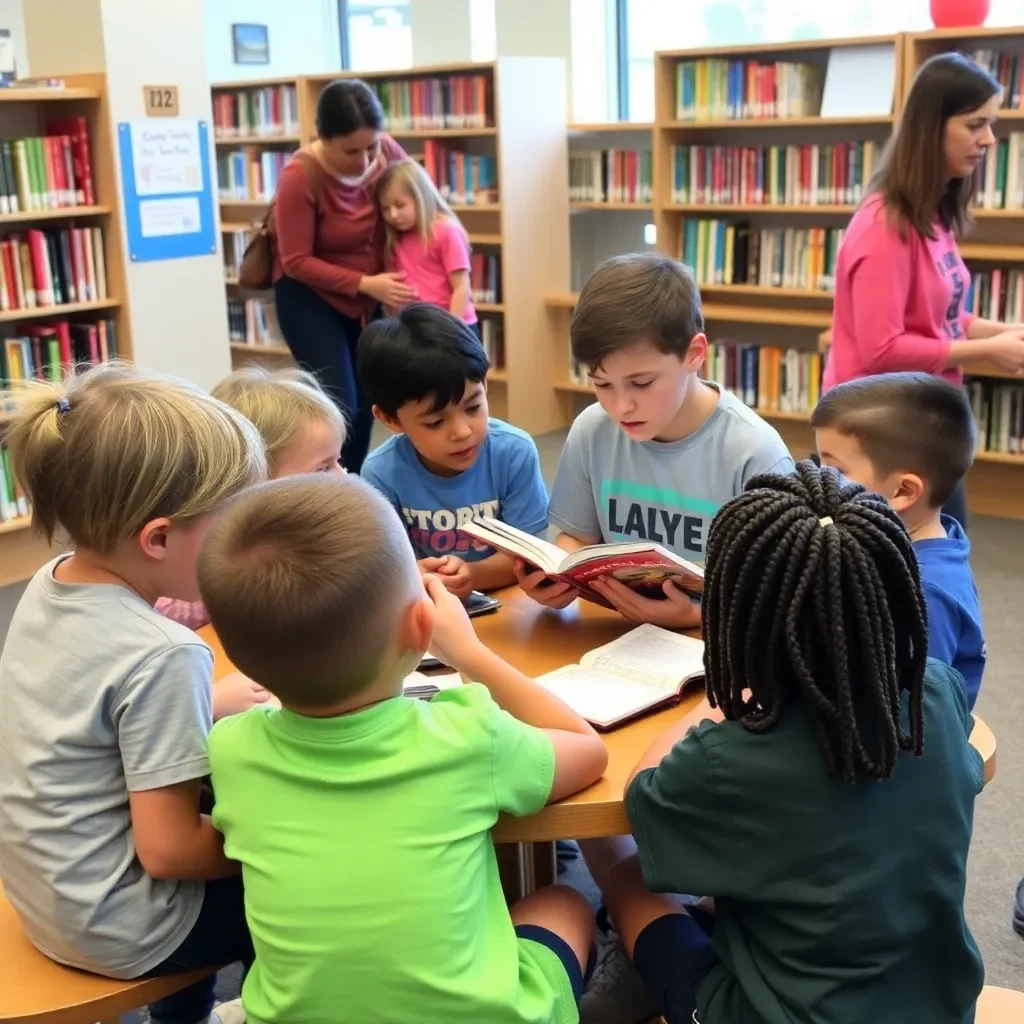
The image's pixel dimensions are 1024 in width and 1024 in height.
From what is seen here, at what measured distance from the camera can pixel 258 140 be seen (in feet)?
22.1

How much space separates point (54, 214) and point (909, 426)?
3.34 meters

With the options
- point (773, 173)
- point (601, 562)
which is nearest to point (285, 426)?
point (601, 562)

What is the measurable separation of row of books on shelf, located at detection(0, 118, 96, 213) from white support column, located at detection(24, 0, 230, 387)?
6.5 inches

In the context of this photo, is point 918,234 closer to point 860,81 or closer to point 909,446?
point 909,446

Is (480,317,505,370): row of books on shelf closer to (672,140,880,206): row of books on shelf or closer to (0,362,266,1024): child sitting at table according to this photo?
(672,140,880,206): row of books on shelf

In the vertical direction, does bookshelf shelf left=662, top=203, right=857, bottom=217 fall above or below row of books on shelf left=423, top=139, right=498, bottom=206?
below

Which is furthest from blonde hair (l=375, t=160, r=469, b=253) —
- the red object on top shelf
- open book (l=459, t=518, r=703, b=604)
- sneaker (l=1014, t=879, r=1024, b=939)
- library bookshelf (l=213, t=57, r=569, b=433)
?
sneaker (l=1014, t=879, r=1024, b=939)

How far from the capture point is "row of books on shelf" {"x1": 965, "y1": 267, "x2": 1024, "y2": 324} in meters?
4.36

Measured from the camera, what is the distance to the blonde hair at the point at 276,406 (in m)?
1.85

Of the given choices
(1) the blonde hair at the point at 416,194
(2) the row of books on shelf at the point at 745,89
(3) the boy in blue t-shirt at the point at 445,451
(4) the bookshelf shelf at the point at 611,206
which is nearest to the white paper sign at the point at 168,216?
(1) the blonde hair at the point at 416,194

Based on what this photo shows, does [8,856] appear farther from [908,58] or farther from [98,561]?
[908,58]

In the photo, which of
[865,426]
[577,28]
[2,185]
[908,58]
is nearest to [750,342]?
[908,58]

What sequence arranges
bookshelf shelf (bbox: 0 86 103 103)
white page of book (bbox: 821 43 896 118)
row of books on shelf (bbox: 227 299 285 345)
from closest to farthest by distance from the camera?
bookshelf shelf (bbox: 0 86 103 103) < white page of book (bbox: 821 43 896 118) < row of books on shelf (bbox: 227 299 285 345)

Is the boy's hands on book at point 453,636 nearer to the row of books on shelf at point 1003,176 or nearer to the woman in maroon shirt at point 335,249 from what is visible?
the woman in maroon shirt at point 335,249
